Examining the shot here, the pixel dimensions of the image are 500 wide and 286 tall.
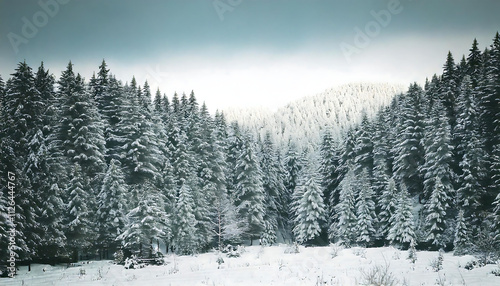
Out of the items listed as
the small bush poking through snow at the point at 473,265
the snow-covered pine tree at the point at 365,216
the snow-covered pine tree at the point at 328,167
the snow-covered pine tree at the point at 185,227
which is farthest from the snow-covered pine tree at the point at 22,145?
the snow-covered pine tree at the point at 328,167

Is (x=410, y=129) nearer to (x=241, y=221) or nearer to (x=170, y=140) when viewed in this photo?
(x=241, y=221)

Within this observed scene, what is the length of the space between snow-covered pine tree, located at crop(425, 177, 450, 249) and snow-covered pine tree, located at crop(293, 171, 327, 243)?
13.7 metres

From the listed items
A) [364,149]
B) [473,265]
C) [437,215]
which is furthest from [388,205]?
[473,265]

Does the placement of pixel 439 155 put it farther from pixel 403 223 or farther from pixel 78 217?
pixel 78 217

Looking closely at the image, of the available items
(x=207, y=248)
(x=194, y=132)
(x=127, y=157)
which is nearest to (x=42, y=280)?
(x=127, y=157)

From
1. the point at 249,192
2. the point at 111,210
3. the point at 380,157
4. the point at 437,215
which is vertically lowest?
the point at 437,215

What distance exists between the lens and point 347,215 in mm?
41594

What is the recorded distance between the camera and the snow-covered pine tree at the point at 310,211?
4400 centimetres

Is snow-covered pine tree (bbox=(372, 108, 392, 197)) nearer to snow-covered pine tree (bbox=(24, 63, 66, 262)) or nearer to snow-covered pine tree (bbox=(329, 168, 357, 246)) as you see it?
snow-covered pine tree (bbox=(329, 168, 357, 246))

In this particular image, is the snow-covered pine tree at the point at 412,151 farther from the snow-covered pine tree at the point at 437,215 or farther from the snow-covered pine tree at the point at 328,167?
the snow-covered pine tree at the point at 328,167

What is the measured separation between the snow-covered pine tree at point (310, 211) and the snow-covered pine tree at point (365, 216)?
16.6 ft

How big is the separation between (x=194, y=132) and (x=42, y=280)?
29.6 metres

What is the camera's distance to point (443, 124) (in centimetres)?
3559

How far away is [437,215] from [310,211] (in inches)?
619
